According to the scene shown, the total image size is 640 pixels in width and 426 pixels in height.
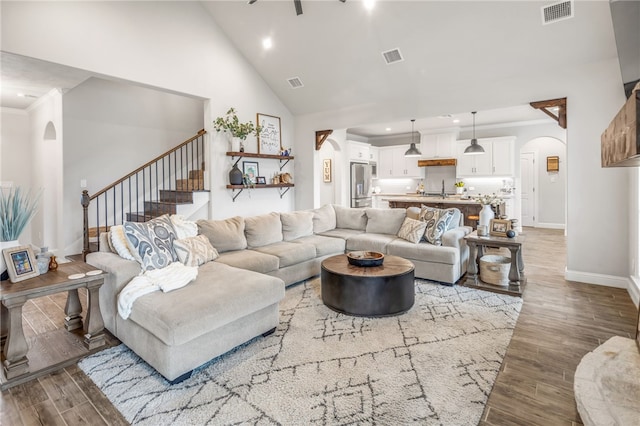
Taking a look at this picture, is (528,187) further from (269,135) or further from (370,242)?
(269,135)

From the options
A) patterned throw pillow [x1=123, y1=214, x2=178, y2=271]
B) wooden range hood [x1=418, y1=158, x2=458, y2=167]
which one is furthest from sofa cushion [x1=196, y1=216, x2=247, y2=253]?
wooden range hood [x1=418, y1=158, x2=458, y2=167]

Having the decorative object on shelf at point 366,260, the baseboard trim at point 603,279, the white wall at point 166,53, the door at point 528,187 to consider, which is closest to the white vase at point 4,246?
the white wall at point 166,53

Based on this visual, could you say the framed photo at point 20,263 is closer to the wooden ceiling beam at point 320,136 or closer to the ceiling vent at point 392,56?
the ceiling vent at point 392,56

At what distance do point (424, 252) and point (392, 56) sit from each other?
2.94m

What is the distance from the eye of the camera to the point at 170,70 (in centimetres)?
489

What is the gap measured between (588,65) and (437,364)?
13.8ft

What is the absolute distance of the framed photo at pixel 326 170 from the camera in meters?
8.87

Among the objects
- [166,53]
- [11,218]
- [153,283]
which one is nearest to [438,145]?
[166,53]

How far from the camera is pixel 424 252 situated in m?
4.17

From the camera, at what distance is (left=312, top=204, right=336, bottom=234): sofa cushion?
5.34 m

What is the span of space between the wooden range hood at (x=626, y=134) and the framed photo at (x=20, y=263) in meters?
3.31

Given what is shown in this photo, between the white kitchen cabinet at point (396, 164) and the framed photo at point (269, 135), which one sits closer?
the framed photo at point (269, 135)

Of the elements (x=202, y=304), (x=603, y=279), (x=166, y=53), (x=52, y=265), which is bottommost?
(x=603, y=279)

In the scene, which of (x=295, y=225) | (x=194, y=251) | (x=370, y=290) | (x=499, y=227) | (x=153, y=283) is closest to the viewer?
(x=153, y=283)
